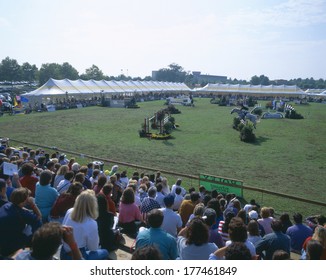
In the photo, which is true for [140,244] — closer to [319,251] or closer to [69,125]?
[319,251]

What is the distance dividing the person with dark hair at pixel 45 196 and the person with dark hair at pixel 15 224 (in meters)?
1.42

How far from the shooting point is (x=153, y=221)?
4.16 m

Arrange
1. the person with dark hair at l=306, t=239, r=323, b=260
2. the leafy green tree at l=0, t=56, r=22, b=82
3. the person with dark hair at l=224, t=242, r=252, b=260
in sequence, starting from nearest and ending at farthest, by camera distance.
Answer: the person with dark hair at l=224, t=242, r=252, b=260 → the person with dark hair at l=306, t=239, r=323, b=260 → the leafy green tree at l=0, t=56, r=22, b=82

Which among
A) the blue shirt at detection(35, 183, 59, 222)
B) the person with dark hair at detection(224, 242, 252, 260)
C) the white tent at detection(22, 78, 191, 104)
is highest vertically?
the white tent at detection(22, 78, 191, 104)

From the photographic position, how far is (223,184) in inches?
417

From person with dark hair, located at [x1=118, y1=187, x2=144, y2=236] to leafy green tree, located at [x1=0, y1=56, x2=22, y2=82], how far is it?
11390cm

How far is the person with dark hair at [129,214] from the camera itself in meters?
6.23

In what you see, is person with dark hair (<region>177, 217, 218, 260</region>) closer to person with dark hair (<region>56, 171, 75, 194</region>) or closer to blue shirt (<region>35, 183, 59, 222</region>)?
blue shirt (<region>35, 183, 59, 222</region>)

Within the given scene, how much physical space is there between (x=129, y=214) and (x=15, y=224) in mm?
2372

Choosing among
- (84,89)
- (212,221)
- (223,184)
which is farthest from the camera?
(84,89)

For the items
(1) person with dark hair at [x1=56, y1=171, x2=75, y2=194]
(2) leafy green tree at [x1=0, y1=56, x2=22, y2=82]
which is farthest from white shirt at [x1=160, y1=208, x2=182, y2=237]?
(2) leafy green tree at [x1=0, y1=56, x2=22, y2=82]

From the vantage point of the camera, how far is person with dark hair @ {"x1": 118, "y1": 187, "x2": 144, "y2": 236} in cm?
623

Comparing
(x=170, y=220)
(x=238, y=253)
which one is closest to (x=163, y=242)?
(x=238, y=253)

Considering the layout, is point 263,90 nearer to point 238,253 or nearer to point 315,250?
point 315,250
